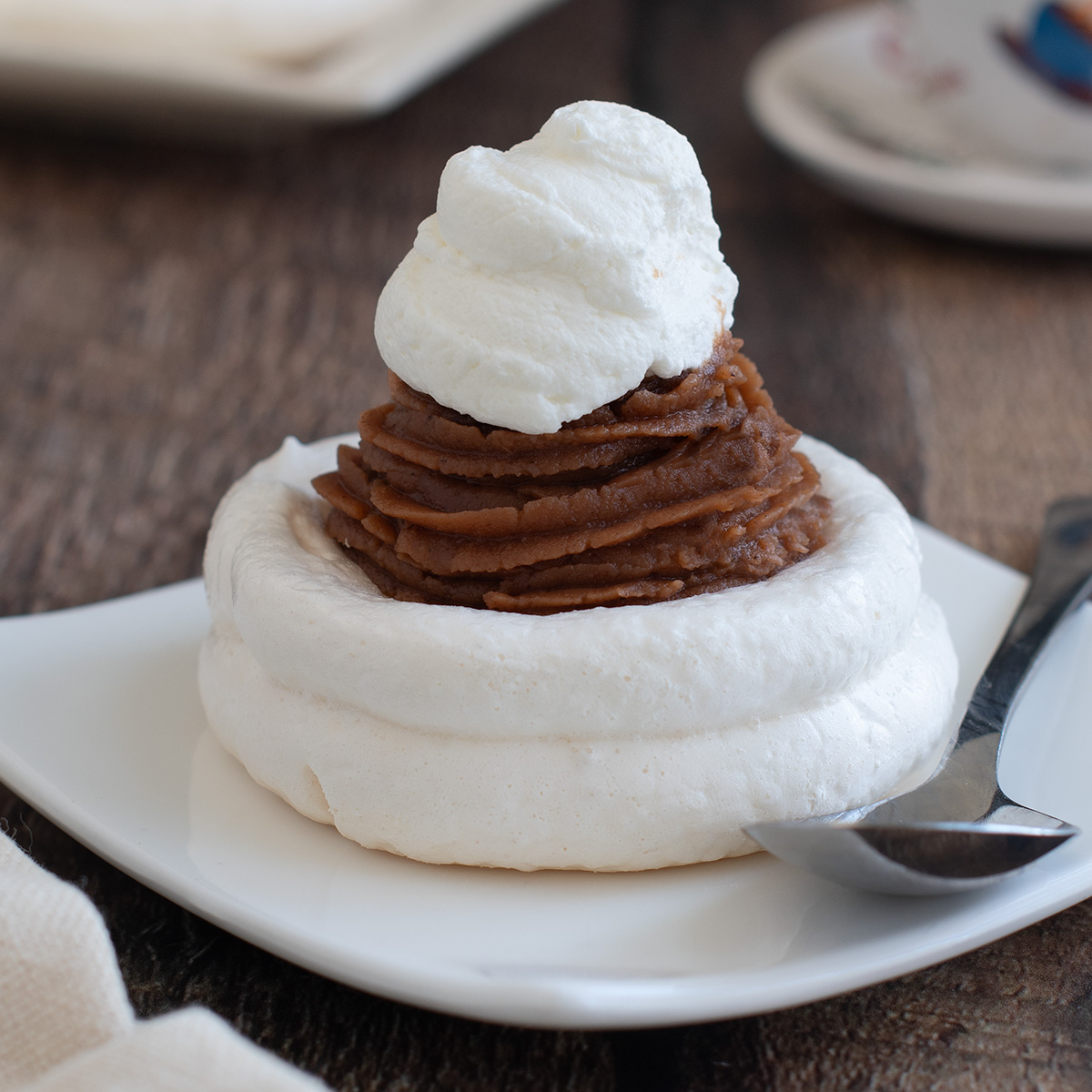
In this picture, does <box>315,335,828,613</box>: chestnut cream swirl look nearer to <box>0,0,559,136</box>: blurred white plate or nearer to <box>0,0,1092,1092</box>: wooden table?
<box>0,0,1092,1092</box>: wooden table

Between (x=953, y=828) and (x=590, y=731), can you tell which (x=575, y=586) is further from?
(x=953, y=828)

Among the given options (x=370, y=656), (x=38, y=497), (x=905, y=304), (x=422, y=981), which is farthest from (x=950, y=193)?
(x=422, y=981)

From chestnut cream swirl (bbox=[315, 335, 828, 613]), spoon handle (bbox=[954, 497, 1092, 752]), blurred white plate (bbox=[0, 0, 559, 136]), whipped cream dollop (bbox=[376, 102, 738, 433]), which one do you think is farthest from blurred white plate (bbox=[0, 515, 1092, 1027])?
blurred white plate (bbox=[0, 0, 559, 136])

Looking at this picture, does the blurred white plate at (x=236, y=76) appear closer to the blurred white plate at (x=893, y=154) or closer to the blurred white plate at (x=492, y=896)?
the blurred white plate at (x=893, y=154)

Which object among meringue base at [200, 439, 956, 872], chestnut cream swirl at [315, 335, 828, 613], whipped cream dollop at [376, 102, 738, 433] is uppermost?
whipped cream dollop at [376, 102, 738, 433]

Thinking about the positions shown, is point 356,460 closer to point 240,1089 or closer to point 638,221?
point 638,221


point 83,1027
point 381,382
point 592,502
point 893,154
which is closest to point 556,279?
point 592,502
